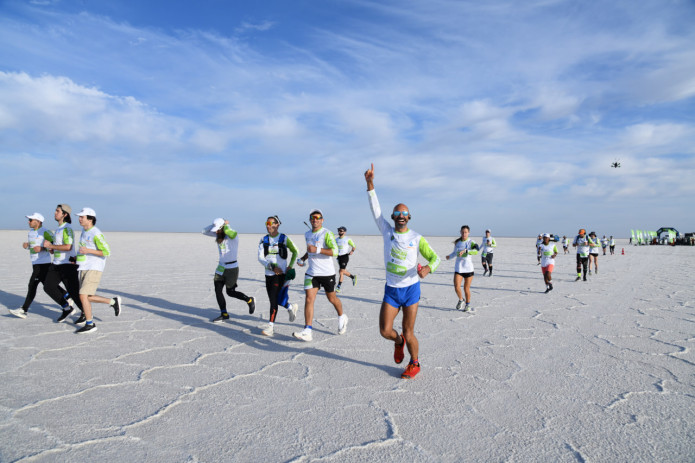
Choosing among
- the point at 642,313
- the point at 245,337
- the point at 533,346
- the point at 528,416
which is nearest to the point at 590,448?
the point at 528,416

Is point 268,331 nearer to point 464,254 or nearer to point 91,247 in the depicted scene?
point 91,247

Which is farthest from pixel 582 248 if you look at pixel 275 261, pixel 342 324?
pixel 275 261

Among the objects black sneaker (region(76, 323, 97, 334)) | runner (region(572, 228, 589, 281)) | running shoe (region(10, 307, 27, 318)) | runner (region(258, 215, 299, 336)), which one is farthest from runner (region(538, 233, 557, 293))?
running shoe (region(10, 307, 27, 318))

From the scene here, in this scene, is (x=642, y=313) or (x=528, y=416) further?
(x=642, y=313)

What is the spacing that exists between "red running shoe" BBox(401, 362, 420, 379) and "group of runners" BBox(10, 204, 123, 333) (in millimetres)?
4608

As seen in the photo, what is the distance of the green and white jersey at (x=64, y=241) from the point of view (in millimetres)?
A: 6466

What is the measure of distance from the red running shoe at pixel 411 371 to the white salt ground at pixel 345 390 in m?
0.06

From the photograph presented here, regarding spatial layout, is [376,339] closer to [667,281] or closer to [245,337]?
[245,337]

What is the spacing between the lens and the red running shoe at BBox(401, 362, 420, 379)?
439 centimetres

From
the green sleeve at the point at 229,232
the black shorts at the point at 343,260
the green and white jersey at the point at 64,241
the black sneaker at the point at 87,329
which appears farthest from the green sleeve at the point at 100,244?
the black shorts at the point at 343,260

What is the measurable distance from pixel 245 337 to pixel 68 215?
3488mm

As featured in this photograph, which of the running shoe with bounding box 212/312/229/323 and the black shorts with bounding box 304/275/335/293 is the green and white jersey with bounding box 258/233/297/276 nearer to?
the black shorts with bounding box 304/275/335/293

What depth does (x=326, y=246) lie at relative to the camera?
5.87 m

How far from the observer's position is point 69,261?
6.62 meters
